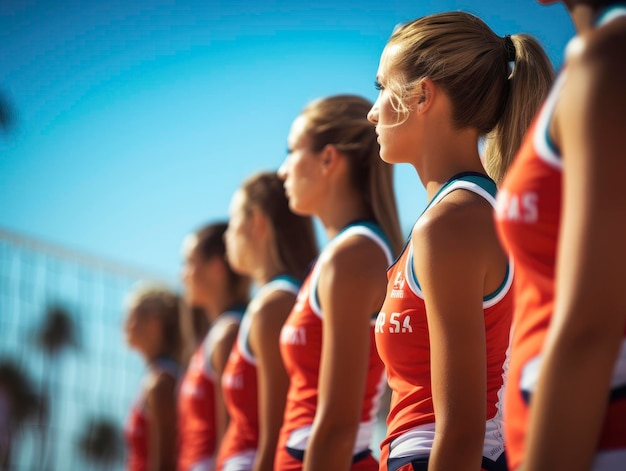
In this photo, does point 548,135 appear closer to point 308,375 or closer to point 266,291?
point 308,375

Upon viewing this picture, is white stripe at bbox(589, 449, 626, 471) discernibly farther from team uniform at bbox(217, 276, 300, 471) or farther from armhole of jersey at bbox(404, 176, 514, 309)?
team uniform at bbox(217, 276, 300, 471)

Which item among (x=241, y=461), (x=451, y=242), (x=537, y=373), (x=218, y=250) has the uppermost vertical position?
(x=218, y=250)

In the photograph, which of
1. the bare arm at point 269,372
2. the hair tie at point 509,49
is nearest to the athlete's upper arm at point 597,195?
the hair tie at point 509,49

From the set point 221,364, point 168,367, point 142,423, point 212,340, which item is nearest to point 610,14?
point 221,364

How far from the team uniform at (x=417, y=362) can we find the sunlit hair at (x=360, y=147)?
0.97 meters

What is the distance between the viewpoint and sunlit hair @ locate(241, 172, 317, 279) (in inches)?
159

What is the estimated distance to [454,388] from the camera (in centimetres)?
183

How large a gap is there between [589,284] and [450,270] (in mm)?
709

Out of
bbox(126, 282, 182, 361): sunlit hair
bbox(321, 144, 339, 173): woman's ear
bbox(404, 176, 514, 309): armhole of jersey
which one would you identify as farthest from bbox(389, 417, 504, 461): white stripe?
bbox(126, 282, 182, 361): sunlit hair

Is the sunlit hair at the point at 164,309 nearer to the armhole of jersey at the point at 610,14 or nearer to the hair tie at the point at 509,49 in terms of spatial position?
the hair tie at the point at 509,49

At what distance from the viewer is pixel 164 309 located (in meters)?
6.53

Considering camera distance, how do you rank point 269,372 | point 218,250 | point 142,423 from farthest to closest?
point 142,423
point 218,250
point 269,372

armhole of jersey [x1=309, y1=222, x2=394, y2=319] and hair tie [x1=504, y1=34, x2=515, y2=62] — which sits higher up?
hair tie [x1=504, y1=34, x2=515, y2=62]

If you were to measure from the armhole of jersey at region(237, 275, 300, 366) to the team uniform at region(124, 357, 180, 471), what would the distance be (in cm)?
227
